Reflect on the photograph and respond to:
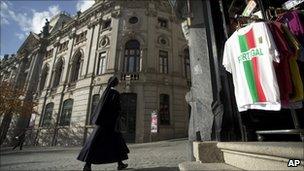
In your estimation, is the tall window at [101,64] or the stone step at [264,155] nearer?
the stone step at [264,155]

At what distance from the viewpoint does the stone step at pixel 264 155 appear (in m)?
1.33

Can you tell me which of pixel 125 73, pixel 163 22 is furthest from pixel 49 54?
pixel 163 22

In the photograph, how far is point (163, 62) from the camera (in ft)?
59.2

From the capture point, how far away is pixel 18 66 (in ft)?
101

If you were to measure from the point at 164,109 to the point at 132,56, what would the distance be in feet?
17.0

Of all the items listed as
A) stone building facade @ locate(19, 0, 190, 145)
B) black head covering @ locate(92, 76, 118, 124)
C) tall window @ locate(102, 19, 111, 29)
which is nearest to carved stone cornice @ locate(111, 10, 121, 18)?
stone building facade @ locate(19, 0, 190, 145)

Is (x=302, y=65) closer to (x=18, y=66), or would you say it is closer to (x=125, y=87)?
(x=125, y=87)

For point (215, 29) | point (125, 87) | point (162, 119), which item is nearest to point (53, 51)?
point (125, 87)

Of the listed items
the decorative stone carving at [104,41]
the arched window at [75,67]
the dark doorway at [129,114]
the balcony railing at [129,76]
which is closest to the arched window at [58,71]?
the arched window at [75,67]

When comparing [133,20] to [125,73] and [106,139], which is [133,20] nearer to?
[125,73]

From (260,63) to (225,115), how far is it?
35.1 inches

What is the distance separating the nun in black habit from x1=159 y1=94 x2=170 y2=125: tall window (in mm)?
11905

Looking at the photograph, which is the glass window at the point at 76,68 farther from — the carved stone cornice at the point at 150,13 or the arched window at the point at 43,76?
the carved stone cornice at the point at 150,13

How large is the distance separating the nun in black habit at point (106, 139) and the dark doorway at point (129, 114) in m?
11.3
